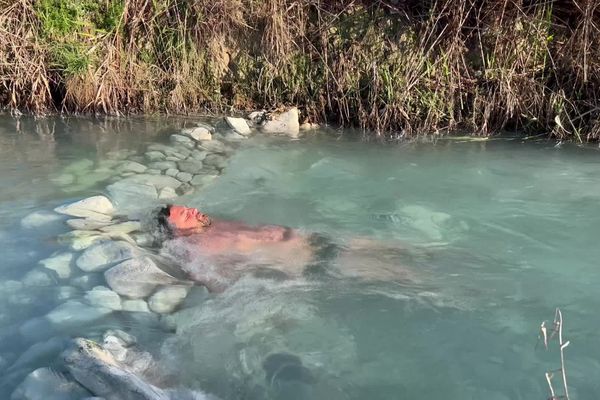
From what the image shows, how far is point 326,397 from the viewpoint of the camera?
187cm

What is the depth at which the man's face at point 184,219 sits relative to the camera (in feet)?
9.62

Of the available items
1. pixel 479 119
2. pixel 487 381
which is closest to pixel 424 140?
pixel 479 119

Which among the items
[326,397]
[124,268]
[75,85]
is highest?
[75,85]

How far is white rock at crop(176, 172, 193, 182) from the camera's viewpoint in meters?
3.79

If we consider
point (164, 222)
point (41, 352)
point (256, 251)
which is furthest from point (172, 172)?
point (41, 352)

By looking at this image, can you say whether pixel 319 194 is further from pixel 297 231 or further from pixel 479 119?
pixel 479 119

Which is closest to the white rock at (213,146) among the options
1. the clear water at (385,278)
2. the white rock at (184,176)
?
the clear water at (385,278)

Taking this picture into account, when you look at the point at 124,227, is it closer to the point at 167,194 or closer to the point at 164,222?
the point at 164,222

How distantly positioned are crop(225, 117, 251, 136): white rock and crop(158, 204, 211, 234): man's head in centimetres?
183

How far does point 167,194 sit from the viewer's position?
353cm

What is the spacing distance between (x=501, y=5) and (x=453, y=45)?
1.50 feet

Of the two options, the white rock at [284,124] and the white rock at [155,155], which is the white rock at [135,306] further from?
the white rock at [284,124]

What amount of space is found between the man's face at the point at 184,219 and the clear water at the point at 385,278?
366mm

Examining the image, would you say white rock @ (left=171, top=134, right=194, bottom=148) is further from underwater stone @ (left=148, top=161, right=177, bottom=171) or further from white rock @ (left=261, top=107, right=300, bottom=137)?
white rock @ (left=261, top=107, right=300, bottom=137)
